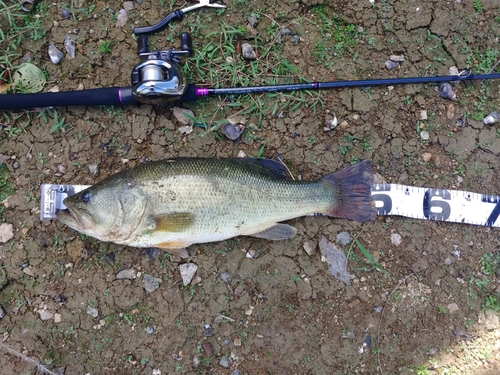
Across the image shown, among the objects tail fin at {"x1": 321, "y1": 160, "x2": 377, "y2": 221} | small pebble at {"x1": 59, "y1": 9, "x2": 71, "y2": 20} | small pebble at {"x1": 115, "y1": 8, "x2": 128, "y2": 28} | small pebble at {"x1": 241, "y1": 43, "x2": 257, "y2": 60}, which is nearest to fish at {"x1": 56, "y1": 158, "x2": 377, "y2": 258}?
tail fin at {"x1": 321, "y1": 160, "x2": 377, "y2": 221}

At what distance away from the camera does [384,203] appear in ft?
12.0

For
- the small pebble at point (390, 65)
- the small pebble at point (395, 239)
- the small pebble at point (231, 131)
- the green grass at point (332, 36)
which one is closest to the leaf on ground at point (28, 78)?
the small pebble at point (231, 131)

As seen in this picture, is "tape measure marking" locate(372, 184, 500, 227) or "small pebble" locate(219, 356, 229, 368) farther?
"tape measure marking" locate(372, 184, 500, 227)

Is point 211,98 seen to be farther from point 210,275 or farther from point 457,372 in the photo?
point 457,372

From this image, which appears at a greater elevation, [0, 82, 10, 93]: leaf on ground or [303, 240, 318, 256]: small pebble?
[0, 82, 10, 93]: leaf on ground

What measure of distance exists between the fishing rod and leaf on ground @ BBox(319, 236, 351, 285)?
1621mm

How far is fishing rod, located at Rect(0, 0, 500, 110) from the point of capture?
3297mm

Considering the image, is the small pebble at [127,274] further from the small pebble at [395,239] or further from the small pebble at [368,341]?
the small pebble at [395,239]

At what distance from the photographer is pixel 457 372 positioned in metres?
3.54

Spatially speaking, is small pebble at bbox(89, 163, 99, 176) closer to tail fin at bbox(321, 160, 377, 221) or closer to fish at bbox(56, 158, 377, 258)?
fish at bbox(56, 158, 377, 258)

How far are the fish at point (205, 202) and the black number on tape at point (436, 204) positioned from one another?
64 cm

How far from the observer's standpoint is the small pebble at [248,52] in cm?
379

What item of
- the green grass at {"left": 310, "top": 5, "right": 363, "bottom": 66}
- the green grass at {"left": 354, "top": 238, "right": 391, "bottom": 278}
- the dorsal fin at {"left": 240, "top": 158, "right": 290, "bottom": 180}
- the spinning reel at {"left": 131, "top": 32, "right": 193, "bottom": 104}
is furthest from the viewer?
the green grass at {"left": 310, "top": 5, "right": 363, "bottom": 66}

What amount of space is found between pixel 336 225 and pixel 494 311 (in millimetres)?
1800
